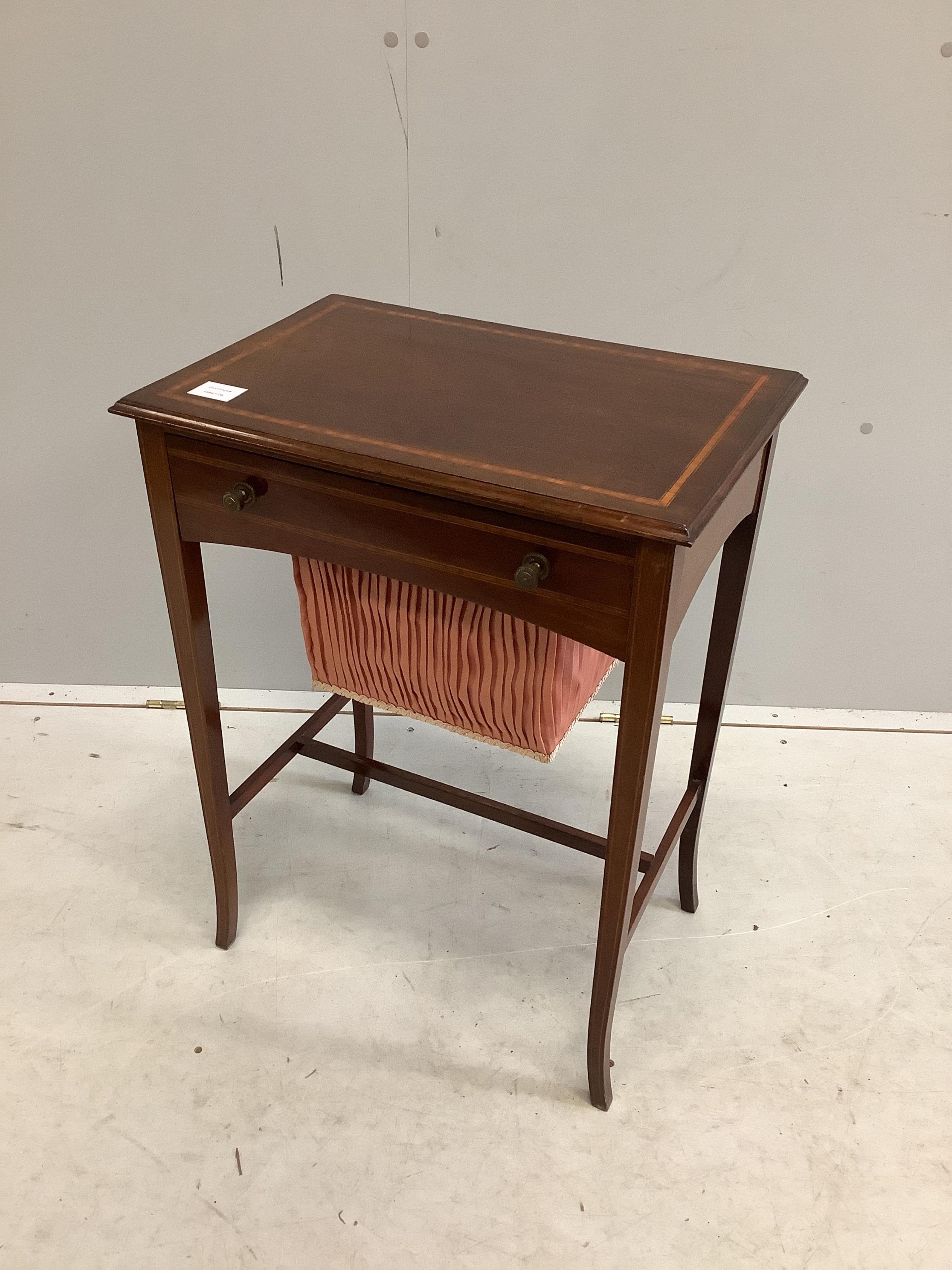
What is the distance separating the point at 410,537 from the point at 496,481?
180 mm

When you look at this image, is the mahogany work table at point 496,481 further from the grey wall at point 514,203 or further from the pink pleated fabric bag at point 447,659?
the grey wall at point 514,203

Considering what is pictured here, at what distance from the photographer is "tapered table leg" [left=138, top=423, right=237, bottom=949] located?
1581mm

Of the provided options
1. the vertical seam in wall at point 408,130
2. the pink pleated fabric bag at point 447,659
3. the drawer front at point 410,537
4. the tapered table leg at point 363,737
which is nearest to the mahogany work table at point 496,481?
the drawer front at point 410,537

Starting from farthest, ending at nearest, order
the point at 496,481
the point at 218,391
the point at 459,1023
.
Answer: the point at 459,1023
the point at 218,391
the point at 496,481

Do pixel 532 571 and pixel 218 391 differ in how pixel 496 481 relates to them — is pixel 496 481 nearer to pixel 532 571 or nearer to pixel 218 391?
pixel 532 571

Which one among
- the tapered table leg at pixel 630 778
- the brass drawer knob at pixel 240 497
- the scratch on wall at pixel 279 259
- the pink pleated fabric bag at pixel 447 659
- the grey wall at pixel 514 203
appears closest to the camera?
the tapered table leg at pixel 630 778

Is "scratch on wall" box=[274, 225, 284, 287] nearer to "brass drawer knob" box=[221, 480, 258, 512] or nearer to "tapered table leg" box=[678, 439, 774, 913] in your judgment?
"brass drawer knob" box=[221, 480, 258, 512]

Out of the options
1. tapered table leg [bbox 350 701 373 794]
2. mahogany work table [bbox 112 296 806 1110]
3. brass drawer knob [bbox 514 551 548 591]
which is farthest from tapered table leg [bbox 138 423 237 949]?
brass drawer knob [bbox 514 551 548 591]

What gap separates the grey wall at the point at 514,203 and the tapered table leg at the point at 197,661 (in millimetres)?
737

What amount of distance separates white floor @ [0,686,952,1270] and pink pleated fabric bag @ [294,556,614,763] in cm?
58

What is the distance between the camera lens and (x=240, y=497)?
1.50 m

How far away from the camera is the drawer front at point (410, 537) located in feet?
4.36

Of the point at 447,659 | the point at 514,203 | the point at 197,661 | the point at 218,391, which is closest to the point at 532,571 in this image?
the point at 447,659

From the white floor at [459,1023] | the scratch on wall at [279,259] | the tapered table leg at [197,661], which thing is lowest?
the white floor at [459,1023]
